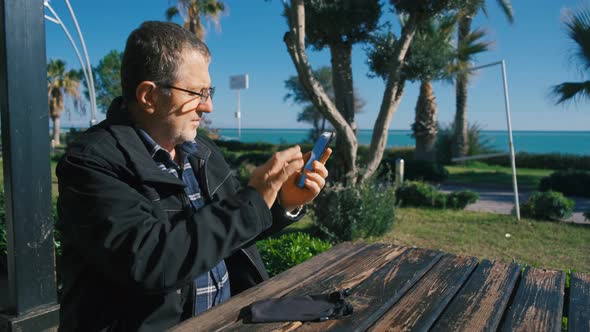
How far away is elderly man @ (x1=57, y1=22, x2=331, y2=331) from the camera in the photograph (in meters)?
1.21

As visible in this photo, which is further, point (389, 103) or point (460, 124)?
point (460, 124)

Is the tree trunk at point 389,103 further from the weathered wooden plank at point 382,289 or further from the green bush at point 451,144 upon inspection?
the green bush at point 451,144

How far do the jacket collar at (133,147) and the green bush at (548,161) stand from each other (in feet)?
74.7

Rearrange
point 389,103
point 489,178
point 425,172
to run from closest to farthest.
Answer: point 389,103, point 425,172, point 489,178

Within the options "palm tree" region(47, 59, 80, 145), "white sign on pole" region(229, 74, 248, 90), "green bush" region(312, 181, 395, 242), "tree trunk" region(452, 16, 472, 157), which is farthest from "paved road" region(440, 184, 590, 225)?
"palm tree" region(47, 59, 80, 145)

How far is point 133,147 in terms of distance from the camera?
4.70 ft

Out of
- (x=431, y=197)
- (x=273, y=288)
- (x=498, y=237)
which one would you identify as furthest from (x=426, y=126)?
(x=273, y=288)

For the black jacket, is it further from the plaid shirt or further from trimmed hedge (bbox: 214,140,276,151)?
trimmed hedge (bbox: 214,140,276,151)

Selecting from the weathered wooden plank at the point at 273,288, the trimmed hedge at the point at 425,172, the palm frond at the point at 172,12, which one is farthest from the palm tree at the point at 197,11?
the weathered wooden plank at the point at 273,288

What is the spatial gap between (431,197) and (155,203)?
9.41 meters

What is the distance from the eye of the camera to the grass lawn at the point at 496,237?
19.8ft

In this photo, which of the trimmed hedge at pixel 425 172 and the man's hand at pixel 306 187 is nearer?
the man's hand at pixel 306 187

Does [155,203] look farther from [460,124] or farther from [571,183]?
[460,124]

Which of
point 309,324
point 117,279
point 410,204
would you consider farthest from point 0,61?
point 410,204
